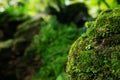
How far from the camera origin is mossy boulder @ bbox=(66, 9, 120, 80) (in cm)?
196

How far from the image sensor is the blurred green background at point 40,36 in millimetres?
5738

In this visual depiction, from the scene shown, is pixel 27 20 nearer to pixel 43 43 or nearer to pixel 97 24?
pixel 43 43

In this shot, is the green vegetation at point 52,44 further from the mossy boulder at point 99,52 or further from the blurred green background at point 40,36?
the mossy boulder at point 99,52

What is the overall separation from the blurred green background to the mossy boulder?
113 inches

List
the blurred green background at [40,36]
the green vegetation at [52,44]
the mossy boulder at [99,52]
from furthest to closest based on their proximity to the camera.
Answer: the blurred green background at [40,36] → the green vegetation at [52,44] → the mossy boulder at [99,52]

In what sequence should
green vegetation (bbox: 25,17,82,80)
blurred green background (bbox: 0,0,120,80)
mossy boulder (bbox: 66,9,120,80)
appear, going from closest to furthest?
1. mossy boulder (bbox: 66,9,120,80)
2. green vegetation (bbox: 25,17,82,80)
3. blurred green background (bbox: 0,0,120,80)

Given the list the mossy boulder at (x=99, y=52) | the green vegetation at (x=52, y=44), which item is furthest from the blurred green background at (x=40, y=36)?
the mossy boulder at (x=99, y=52)

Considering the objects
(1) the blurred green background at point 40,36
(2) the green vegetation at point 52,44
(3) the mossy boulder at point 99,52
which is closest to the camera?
(3) the mossy boulder at point 99,52

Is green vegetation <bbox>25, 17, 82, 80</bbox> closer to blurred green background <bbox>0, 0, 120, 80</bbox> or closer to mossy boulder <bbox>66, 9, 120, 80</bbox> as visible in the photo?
blurred green background <bbox>0, 0, 120, 80</bbox>

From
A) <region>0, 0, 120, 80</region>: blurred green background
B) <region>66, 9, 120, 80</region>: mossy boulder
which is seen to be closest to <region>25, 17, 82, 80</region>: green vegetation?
<region>0, 0, 120, 80</region>: blurred green background

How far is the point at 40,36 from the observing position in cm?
626

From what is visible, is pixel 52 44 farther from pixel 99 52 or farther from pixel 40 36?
pixel 99 52

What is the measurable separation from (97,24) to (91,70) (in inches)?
16.6

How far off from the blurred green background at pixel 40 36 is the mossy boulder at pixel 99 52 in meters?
2.87
